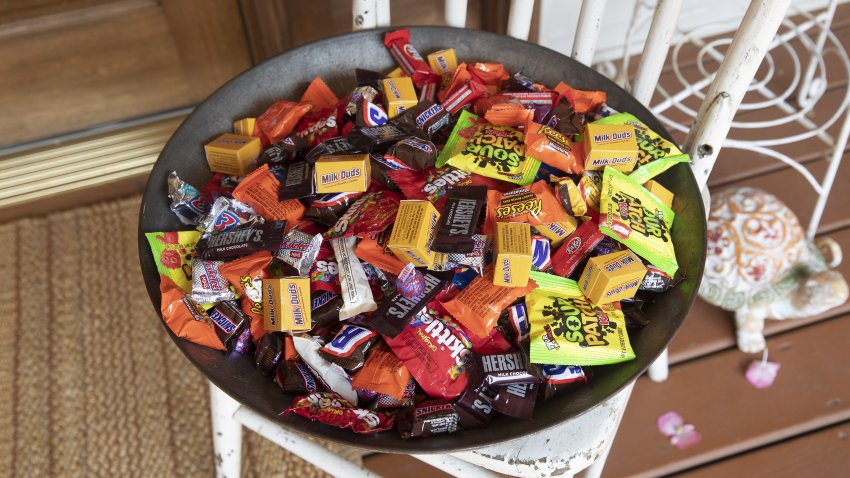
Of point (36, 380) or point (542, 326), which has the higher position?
point (542, 326)

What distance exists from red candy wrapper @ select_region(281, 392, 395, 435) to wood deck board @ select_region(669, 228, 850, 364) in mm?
883

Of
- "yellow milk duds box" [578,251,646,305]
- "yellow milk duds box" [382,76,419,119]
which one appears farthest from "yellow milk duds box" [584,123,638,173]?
"yellow milk duds box" [382,76,419,119]

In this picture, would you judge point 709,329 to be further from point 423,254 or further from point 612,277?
point 423,254

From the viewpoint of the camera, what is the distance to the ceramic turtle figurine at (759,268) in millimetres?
1262

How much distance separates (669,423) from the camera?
1.27 meters

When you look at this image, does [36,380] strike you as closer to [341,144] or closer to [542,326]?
[341,144]

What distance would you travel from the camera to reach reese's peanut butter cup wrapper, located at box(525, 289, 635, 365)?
0.69 metres

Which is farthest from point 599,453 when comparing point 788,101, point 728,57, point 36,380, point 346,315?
point 788,101

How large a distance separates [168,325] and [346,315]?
0.19 metres

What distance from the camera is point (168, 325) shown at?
71 centimetres

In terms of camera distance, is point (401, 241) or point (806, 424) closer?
point (401, 241)

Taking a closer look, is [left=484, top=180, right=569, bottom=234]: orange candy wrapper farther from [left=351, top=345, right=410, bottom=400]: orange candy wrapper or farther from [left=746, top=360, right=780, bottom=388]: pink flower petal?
[left=746, top=360, right=780, bottom=388]: pink flower petal

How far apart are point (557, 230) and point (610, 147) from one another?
4.6 inches

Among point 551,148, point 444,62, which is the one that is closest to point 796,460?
point 551,148
